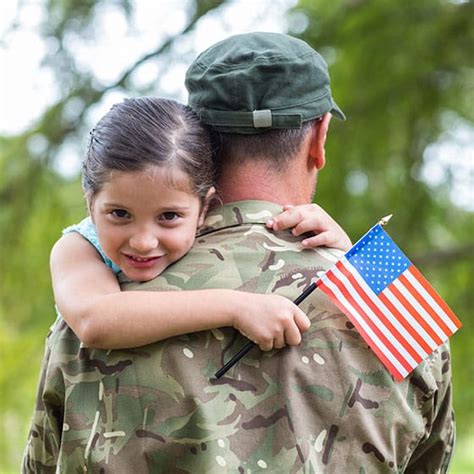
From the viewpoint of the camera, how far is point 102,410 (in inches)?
90.0

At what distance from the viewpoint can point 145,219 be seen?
2318 mm

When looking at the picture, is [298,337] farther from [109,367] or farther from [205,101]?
[205,101]

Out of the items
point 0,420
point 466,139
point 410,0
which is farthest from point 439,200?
point 0,420

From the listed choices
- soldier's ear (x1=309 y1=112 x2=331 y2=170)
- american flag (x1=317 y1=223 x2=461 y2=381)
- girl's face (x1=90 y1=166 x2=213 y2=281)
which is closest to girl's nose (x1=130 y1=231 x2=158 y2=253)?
girl's face (x1=90 y1=166 x2=213 y2=281)

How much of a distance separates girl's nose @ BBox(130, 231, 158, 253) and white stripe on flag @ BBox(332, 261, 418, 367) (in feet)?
1.24

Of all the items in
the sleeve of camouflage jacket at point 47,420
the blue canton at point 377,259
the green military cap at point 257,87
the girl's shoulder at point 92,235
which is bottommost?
the sleeve of camouflage jacket at point 47,420

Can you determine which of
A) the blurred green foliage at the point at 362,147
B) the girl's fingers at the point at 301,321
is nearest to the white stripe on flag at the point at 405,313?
the girl's fingers at the point at 301,321

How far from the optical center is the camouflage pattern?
2246 mm

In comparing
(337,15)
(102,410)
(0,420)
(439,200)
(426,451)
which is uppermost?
(102,410)

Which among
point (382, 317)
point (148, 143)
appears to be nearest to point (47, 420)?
point (148, 143)

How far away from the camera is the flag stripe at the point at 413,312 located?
7.87 feet

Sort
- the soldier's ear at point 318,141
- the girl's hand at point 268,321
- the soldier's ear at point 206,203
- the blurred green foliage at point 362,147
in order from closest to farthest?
the girl's hand at point 268,321, the soldier's ear at point 206,203, the soldier's ear at point 318,141, the blurred green foliage at point 362,147

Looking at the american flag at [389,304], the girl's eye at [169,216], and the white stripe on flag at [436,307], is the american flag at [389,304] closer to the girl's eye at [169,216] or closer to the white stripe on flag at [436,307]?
the white stripe on flag at [436,307]

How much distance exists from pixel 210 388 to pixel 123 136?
55 cm
